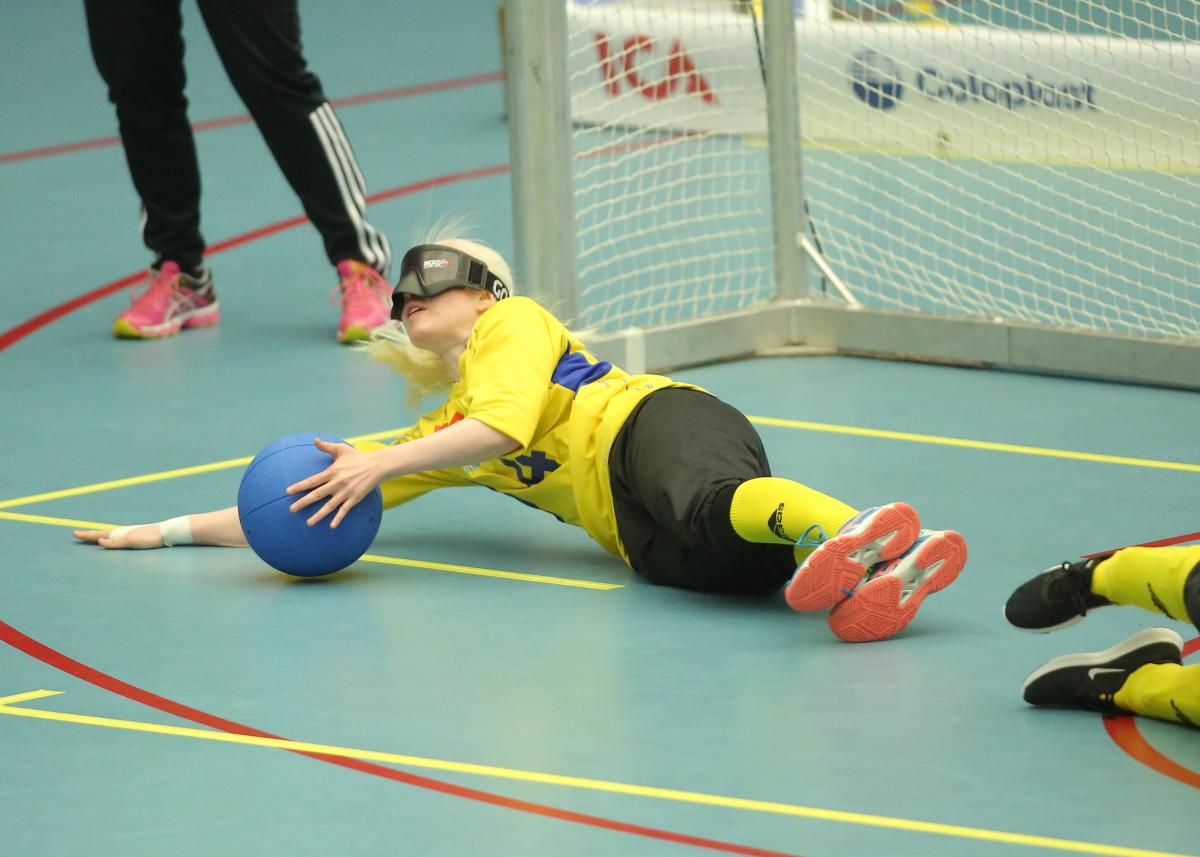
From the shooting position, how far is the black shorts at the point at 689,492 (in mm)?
3504

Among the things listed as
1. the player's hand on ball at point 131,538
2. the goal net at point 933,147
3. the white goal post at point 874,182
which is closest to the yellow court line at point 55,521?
the player's hand on ball at point 131,538

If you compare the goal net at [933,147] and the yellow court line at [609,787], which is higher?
the goal net at [933,147]

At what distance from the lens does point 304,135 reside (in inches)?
236

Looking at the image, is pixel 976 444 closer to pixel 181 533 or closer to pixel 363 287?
pixel 181 533

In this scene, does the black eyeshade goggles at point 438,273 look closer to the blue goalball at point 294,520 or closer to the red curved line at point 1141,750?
the blue goalball at point 294,520

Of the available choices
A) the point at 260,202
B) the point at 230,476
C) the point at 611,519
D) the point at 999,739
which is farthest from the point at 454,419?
the point at 260,202

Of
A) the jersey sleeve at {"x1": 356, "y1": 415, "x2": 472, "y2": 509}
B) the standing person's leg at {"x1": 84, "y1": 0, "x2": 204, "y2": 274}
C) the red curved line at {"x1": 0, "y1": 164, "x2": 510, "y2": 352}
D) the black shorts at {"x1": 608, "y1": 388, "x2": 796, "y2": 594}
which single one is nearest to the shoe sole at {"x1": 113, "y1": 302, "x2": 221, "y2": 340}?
the standing person's leg at {"x1": 84, "y1": 0, "x2": 204, "y2": 274}

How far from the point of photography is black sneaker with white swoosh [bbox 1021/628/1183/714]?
2992 millimetres

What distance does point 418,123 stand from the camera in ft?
33.5

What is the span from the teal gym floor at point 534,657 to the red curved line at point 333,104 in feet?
11.8

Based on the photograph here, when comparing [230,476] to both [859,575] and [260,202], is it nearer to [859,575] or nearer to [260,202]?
[859,575]

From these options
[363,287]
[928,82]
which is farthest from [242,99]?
[928,82]

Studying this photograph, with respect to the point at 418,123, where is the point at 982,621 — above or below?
below

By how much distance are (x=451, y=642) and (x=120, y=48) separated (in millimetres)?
3309
